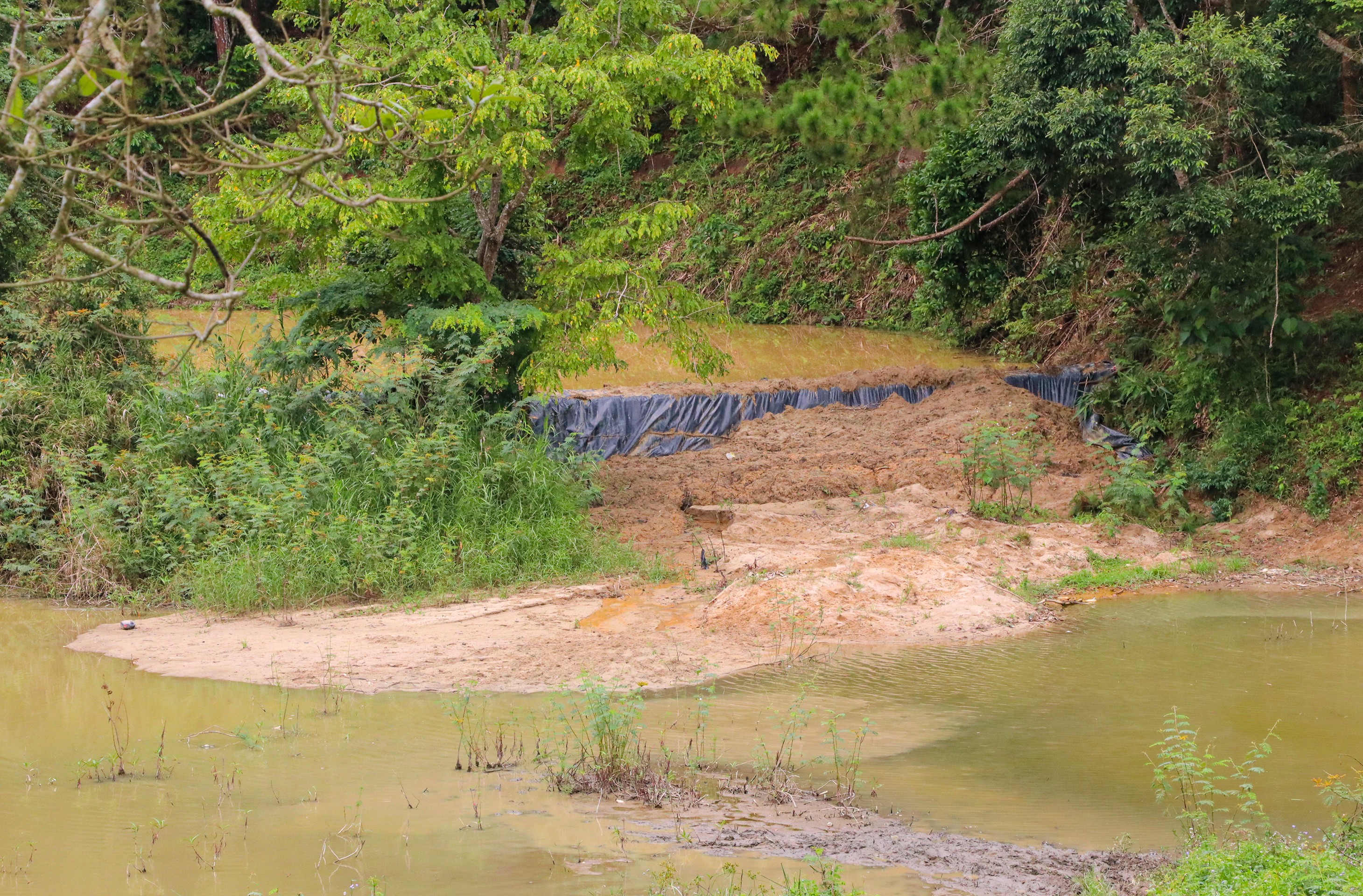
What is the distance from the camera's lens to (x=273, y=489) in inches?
394

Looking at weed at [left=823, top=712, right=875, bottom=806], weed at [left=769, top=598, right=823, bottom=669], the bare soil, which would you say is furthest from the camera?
weed at [left=769, top=598, right=823, bottom=669]

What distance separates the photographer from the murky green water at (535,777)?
4875mm

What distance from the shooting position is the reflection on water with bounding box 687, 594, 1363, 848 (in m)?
5.60

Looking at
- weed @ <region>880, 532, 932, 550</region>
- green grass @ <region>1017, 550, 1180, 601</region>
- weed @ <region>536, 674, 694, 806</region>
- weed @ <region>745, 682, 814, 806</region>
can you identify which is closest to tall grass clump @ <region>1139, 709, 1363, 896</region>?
weed @ <region>745, 682, 814, 806</region>

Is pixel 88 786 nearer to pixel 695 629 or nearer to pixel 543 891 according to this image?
pixel 543 891

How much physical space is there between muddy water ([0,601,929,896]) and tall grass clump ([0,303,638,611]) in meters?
2.33

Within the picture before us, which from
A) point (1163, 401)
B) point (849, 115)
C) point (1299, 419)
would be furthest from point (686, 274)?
point (1299, 419)

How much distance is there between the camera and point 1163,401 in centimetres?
1329

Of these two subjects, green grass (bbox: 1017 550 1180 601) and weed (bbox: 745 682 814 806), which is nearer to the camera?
weed (bbox: 745 682 814 806)

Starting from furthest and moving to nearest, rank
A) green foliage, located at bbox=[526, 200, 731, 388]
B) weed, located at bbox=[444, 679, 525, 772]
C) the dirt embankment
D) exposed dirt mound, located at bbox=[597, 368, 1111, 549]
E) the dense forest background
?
exposed dirt mound, located at bbox=[597, 368, 1111, 549] → green foliage, located at bbox=[526, 200, 731, 388] → the dense forest background → the dirt embankment → weed, located at bbox=[444, 679, 525, 772]

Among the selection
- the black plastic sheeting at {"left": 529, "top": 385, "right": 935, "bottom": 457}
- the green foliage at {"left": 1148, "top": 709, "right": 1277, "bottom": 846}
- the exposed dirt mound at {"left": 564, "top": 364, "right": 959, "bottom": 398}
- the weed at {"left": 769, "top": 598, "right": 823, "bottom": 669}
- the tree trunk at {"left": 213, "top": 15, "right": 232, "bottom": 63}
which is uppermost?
the tree trunk at {"left": 213, "top": 15, "right": 232, "bottom": 63}

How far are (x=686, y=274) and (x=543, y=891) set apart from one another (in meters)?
22.5

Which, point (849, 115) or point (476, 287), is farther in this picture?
point (849, 115)

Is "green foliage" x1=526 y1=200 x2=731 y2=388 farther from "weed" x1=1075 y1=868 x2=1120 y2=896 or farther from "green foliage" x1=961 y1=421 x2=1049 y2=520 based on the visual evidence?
"weed" x1=1075 y1=868 x2=1120 y2=896
